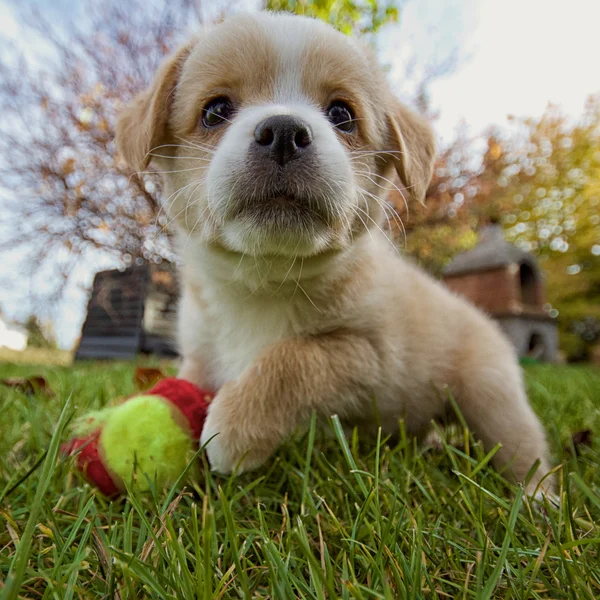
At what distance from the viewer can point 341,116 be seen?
1.69m

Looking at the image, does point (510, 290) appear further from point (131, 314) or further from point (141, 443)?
Answer: point (141, 443)

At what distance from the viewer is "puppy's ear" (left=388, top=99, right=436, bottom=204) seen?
1.83m

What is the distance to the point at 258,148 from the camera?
134 centimetres

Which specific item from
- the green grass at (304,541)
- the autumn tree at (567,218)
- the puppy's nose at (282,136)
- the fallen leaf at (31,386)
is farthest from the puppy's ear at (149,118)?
the autumn tree at (567,218)

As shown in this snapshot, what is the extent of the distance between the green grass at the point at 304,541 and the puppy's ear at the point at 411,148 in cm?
95

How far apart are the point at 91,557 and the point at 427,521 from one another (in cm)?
69

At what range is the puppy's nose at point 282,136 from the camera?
A: 1.31m

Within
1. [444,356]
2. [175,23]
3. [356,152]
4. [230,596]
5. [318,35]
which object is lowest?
[230,596]

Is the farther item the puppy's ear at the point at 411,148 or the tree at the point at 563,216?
the tree at the point at 563,216

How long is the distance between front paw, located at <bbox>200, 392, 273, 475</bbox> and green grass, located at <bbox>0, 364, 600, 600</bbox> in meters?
0.06

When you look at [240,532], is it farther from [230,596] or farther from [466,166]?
[466,166]

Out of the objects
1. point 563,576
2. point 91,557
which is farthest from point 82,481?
point 563,576

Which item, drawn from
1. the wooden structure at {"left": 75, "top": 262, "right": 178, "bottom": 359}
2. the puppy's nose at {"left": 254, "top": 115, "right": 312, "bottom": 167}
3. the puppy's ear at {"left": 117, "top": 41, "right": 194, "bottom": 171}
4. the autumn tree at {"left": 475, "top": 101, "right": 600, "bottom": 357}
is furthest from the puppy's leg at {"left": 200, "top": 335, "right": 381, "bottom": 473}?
the autumn tree at {"left": 475, "top": 101, "right": 600, "bottom": 357}

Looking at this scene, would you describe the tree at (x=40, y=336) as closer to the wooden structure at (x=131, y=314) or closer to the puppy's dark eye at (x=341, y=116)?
the wooden structure at (x=131, y=314)
